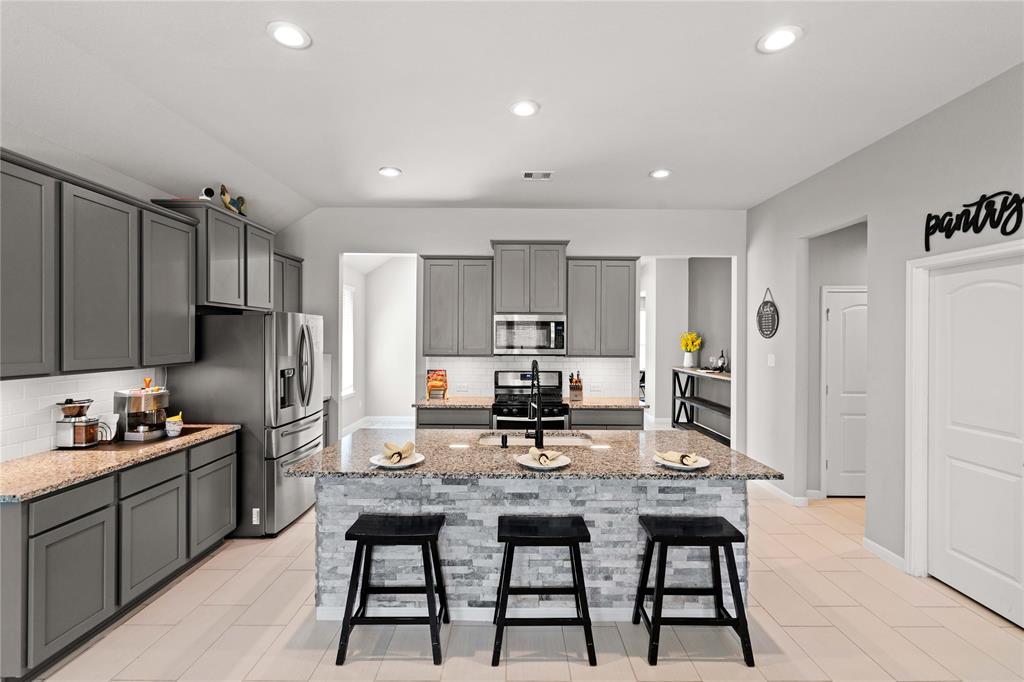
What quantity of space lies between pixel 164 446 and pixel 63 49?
212 cm

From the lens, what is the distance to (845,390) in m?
4.85

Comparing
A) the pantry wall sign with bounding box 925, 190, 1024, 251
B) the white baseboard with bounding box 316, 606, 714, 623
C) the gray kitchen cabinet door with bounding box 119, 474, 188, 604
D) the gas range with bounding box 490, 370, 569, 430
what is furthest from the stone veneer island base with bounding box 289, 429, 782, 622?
the gas range with bounding box 490, 370, 569, 430

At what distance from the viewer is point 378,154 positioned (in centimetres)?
388

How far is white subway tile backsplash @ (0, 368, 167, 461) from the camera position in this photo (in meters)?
2.72

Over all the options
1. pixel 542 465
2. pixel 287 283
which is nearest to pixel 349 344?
pixel 287 283

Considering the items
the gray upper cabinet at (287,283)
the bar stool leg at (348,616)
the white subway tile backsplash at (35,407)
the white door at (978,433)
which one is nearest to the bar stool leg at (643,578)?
the bar stool leg at (348,616)

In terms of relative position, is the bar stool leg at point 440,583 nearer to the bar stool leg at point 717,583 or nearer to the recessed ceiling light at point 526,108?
the bar stool leg at point 717,583

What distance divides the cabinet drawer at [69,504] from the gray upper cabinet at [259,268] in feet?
6.46

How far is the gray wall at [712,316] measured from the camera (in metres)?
7.14

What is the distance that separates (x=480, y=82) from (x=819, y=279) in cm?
368

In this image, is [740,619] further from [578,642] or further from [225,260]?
[225,260]

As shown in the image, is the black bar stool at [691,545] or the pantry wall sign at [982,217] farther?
the pantry wall sign at [982,217]

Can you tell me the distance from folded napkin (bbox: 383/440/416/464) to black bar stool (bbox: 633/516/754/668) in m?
1.22

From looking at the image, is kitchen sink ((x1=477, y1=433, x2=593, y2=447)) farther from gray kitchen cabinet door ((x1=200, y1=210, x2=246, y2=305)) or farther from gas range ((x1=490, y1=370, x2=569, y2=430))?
gray kitchen cabinet door ((x1=200, y1=210, x2=246, y2=305))
